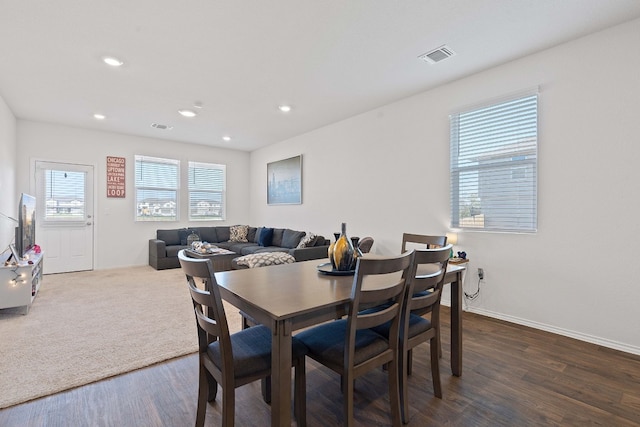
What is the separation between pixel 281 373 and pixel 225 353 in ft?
0.89

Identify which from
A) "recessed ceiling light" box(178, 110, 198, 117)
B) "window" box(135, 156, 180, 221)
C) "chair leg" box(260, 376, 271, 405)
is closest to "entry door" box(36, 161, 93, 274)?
"window" box(135, 156, 180, 221)

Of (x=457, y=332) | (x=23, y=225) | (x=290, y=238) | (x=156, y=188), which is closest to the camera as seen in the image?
(x=457, y=332)

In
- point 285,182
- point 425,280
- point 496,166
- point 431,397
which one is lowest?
point 431,397

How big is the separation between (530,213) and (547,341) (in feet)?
3.82

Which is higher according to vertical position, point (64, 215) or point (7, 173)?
point (7, 173)

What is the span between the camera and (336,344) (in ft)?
5.11

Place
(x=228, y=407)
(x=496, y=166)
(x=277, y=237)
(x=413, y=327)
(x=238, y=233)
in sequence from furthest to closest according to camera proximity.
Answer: (x=238, y=233), (x=277, y=237), (x=496, y=166), (x=413, y=327), (x=228, y=407)

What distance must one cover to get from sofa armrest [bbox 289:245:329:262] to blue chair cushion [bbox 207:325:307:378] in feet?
9.83

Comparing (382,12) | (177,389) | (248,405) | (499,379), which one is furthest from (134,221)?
(499,379)

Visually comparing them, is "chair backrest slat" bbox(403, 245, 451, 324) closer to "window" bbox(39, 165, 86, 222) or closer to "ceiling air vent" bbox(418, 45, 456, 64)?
"ceiling air vent" bbox(418, 45, 456, 64)

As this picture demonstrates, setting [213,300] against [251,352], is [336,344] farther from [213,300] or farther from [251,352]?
[213,300]

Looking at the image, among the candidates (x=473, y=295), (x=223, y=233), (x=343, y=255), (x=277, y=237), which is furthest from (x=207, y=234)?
(x=343, y=255)

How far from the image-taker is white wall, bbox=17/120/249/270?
5215 millimetres

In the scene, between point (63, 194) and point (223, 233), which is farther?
point (223, 233)
